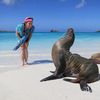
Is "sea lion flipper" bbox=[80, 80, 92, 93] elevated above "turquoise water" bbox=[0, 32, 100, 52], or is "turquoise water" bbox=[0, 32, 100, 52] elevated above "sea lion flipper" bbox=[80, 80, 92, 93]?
"sea lion flipper" bbox=[80, 80, 92, 93]

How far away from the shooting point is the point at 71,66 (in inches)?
256

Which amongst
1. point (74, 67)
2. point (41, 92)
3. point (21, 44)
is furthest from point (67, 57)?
point (21, 44)

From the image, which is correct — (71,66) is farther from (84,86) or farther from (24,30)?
(24,30)

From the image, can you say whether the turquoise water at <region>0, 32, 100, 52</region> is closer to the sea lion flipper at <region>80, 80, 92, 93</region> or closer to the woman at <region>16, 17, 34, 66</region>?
the woman at <region>16, 17, 34, 66</region>

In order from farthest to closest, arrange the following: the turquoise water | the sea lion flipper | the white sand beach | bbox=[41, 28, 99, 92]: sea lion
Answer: the turquoise water → bbox=[41, 28, 99, 92]: sea lion → the sea lion flipper → the white sand beach

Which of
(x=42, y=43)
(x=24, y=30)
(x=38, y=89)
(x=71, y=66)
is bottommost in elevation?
(x=42, y=43)

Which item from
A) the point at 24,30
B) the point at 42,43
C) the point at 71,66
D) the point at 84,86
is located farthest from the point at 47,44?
the point at 84,86

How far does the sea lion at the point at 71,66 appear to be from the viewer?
6117mm

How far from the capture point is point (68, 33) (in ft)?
23.0

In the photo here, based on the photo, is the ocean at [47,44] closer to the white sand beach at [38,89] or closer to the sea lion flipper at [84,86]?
the white sand beach at [38,89]

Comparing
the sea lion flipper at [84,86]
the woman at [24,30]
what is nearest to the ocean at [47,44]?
the woman at [24,30]

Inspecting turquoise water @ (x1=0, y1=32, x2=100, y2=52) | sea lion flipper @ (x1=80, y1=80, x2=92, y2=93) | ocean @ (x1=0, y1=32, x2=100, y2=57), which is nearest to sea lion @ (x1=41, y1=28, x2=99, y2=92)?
sea lion flipper @ (x1=80, y1=80, x2=92, y2=93)

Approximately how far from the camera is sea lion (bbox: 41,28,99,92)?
20.1 ft

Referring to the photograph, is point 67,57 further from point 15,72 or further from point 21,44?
point 21,44
